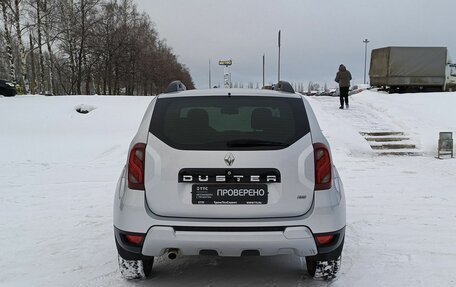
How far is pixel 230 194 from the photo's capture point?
309 cm

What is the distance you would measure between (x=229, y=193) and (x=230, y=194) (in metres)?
0.01

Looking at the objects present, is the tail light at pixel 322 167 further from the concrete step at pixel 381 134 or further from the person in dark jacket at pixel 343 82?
the person in dark jacket at pixel 343 82

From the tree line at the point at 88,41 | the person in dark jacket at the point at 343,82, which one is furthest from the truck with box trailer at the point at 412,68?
the tree line at the point at 88,41

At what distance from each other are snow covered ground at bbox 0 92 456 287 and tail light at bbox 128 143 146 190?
1067 millimetres

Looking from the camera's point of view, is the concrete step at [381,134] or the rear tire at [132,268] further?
the concrete step at [381,134]

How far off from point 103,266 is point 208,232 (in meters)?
1.60

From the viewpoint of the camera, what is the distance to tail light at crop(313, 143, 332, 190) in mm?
3186

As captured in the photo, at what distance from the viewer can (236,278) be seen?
12.5ft

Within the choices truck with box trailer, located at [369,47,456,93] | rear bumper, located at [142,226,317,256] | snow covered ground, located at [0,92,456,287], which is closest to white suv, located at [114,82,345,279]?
rear bumper, located at [142,226,317,256]

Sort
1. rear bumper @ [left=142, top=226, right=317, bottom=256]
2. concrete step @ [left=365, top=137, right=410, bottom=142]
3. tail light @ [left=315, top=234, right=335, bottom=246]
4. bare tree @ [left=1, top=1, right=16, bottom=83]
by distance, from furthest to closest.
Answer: bare tree @ [left=1, top=1, right=16, bottom=83] → concrete step @ [left=365, top=137, right=410, bottom=142] → tail light @ [left=315, top=234, right=335, bottom=246] → rear bumper @ [left=142, top=226, right=317, bottom=256]

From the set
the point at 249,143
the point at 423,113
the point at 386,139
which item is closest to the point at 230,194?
the point at 249,143

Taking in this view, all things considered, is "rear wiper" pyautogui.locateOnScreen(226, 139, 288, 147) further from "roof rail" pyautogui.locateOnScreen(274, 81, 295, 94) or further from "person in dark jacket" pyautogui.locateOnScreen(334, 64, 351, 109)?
"person in dark jacket" pyautogui.locateOnScreen(334, 64, 351, 109)

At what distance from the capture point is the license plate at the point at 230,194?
308 centimetres

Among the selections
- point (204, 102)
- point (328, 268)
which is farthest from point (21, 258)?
point (328, 268)
